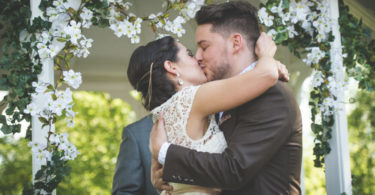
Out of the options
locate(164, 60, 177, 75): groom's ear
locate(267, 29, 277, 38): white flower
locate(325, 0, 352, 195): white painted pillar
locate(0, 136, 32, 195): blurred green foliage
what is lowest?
locate(0, 136, 32, 195): blurred green foliage

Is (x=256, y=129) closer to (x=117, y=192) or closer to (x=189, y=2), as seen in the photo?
(x=117, y=192)

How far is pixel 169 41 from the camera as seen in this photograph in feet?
7.34

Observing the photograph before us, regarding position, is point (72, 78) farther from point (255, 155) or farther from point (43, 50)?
point (255, 155)

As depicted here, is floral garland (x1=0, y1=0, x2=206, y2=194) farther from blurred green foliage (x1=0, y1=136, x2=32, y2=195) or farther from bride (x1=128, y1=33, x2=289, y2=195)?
blurred green foliage (x1=0, y1=136, x2=32, y2=195)

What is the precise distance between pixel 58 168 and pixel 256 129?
1.36 m

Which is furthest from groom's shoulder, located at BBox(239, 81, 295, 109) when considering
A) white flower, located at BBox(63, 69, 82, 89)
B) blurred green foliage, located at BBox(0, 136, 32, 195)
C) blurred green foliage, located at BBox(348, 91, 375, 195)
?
blurred green foliage, located at BBox(348, 91, 375, 195)

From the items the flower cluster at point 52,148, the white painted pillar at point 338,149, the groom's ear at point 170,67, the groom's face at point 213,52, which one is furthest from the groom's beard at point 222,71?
the white painted pillar at point 338,149

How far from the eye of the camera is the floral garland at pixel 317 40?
299 cm

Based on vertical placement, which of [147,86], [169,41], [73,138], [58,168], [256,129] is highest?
[169,41]

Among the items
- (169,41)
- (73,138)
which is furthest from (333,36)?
(73,138)

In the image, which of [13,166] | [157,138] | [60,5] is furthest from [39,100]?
[13,166]

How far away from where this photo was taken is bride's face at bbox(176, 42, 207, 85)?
6.90 feet

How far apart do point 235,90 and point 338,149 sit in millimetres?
1916

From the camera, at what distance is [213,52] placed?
184 cm
